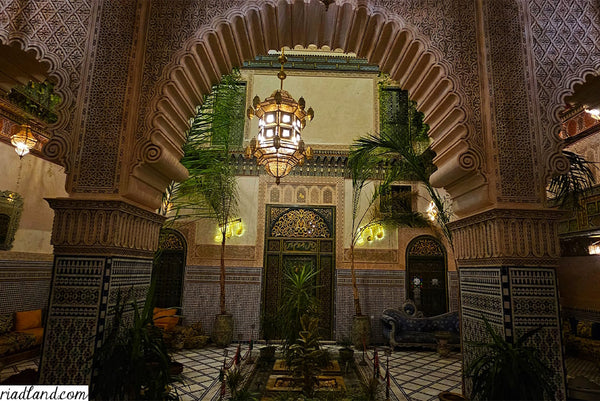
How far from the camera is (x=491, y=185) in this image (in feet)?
9.52

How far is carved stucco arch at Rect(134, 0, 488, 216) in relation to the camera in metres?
3.04

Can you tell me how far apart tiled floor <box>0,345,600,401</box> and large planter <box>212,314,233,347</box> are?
17 cm

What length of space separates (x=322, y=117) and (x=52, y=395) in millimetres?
7838

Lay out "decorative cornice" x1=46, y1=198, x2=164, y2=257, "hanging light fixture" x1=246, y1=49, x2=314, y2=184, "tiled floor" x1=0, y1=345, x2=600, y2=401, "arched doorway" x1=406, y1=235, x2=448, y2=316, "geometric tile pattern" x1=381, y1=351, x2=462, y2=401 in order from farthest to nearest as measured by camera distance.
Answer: "arched doorway" x1=406, y1=235, x2=448, y2=316, "geometric tile pattern" x1=381, y1=351, x2=462, y2=401, "tiled floor" x1=0, y1=345, x2=600, y2=401, "hanging light fixture" x1=246, y1=49, x2=314, y2=184, "decorative cornice" x1=46, y1=198, x2=164, y2=257

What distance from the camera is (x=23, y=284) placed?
6234 mm

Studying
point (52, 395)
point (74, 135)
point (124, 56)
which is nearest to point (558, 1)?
point (124, 56)

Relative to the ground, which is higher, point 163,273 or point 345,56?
point 345,56

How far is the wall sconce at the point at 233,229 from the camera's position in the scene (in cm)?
839

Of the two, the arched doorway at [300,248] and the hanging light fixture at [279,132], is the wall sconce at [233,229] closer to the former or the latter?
the arched doorway at [300,248]

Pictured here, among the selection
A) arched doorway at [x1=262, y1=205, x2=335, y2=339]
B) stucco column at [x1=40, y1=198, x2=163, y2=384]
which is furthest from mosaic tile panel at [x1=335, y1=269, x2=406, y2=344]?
stucco column at [x1=40, y1=198, x2=163, y2=384]

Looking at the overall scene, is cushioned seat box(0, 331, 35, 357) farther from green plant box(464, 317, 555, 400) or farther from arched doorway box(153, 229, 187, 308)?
green plant box(464, 317, 555, 400)

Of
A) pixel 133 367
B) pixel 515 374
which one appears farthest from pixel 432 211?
pixel 133 367

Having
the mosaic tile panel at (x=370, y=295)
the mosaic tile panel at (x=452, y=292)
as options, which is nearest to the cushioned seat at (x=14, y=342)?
the mosaic tile panel at (x=370, y=295)

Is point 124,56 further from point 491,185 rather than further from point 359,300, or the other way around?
point 359,300
